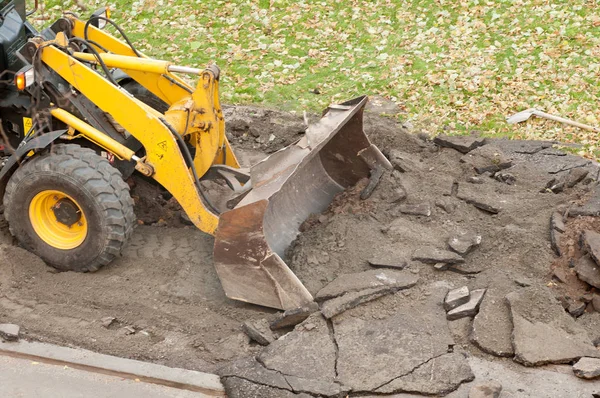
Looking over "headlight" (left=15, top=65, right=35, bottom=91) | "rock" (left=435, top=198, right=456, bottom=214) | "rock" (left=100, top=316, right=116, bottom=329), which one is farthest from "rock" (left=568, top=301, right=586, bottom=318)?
"headlight" (left=15, top=65, right=35, bottom=91)

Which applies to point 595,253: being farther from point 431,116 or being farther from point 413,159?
point 431,116

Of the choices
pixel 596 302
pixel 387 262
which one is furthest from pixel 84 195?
pixel 596 302

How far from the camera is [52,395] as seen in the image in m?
5.44

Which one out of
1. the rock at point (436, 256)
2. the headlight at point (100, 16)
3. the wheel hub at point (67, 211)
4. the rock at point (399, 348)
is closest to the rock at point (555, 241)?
the rock at point (436, 256)

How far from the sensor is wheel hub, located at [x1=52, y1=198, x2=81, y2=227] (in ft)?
22.0

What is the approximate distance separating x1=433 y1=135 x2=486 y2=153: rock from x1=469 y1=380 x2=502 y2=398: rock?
10.8 ft

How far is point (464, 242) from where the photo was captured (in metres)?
6.51

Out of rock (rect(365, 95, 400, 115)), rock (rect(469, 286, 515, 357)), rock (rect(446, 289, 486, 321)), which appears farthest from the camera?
rock (rect(365, 95, 400, 115))

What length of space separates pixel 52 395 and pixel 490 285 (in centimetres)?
319

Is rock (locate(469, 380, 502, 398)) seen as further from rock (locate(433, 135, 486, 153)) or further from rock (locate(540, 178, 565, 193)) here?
rock (locate(433, 135, 486, 153))

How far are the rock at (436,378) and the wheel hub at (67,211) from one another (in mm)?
2942

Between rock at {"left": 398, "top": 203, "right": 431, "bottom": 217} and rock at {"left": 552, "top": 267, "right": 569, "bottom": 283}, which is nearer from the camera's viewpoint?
rock at {"left": 552, "top": 267, "right": 569, "bottom": 283}

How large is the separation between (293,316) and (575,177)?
298cm

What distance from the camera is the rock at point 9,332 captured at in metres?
5.91
